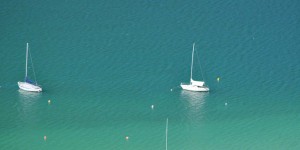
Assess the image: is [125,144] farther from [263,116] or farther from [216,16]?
[216,16]

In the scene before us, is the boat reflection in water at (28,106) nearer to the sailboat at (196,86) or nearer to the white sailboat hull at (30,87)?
the white sailboat hull at (30,87)

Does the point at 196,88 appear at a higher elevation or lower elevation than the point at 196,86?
lower

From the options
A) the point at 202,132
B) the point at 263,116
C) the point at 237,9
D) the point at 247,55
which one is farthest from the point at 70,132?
the point at 237,9

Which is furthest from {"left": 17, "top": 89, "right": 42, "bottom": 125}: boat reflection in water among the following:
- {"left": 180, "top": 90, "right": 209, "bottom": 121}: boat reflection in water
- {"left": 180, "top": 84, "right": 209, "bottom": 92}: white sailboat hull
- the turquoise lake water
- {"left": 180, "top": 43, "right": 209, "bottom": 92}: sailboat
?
{"left": 180, "top": 84, "right": 209, "bottom": 92}: white sailboat hull

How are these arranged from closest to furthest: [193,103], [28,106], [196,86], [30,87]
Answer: [28,106] → [30,87] → [193,103] → [196,86]

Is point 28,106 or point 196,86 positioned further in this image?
point 196,86

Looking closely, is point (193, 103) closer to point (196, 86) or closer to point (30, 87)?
point (196, 86)

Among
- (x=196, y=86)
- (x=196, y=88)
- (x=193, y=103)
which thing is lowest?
(x=193, y=103)

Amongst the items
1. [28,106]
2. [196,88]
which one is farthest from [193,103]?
[28,106]

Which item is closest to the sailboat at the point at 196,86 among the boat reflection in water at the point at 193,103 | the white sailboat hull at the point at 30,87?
the boat reflection in water at the point at 193,103
